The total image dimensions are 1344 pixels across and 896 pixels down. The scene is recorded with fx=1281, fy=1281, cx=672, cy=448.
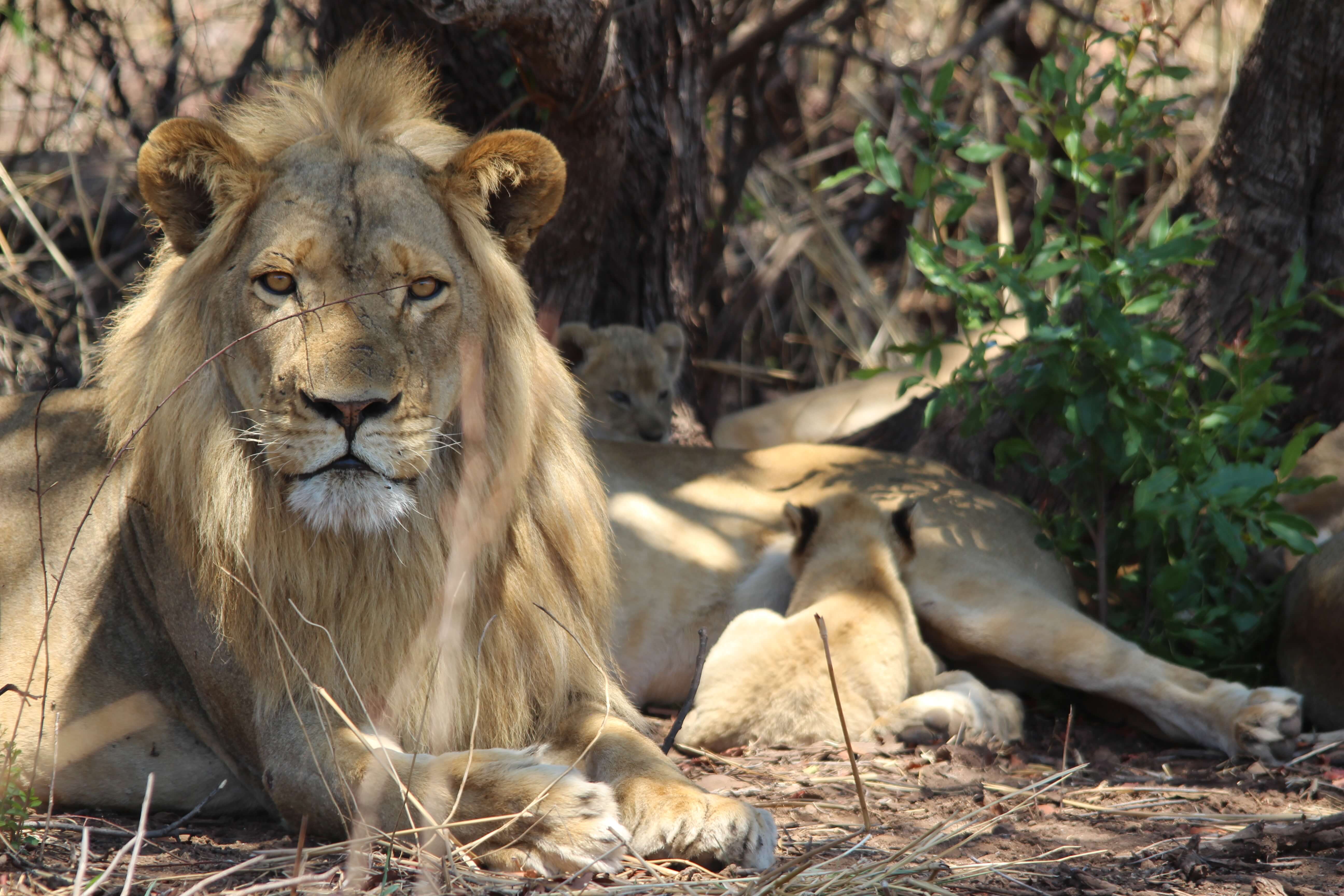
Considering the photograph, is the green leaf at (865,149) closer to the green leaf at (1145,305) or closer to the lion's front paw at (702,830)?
the green leaf at (1145,305)

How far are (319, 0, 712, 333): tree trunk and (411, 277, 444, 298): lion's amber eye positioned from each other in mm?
979

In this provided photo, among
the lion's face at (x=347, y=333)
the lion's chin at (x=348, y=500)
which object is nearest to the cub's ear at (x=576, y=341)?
the lion's face at (x=347, y=333)

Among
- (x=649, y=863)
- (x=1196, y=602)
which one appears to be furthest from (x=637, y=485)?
(x=649, y=863)

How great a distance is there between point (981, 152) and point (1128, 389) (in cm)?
77

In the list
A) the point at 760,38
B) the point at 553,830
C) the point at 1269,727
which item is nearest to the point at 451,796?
the point at 553,830

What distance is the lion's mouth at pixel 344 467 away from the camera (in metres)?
2.17

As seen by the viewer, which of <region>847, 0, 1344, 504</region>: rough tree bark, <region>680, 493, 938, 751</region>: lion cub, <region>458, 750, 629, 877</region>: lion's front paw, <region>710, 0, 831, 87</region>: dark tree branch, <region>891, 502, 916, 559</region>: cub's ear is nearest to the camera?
<region>458, 750, 629, 877</region>: lion's front paw

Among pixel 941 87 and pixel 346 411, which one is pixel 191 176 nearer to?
pixel 346 411

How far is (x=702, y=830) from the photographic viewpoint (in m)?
2.10

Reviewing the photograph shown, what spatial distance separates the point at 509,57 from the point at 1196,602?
8.38 feet

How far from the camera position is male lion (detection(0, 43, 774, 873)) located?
2.17 metres

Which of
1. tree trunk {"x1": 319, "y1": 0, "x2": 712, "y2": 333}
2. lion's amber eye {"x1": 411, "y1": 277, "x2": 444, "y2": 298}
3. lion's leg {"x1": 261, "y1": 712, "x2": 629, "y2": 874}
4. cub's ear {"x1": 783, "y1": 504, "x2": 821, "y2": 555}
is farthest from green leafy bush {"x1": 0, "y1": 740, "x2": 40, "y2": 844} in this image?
cub's ear {"x1": 783, "y1": 504, "x2": 821, "y2": 555}

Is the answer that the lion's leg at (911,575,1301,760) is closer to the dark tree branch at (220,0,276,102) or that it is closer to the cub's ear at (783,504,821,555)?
the cub's ear at (783,504,821,555)

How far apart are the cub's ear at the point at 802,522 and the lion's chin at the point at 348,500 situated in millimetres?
1673
